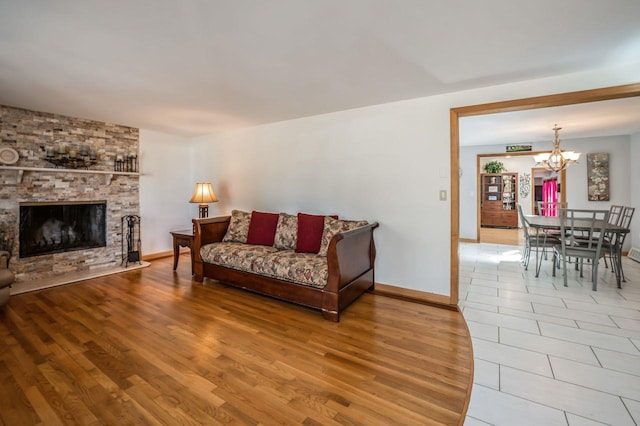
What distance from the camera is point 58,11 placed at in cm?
168

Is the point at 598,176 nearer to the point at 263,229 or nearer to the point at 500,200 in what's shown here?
the point at 500,200

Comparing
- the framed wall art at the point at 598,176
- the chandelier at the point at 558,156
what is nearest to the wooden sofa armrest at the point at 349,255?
the chandelier at the point at 558,156

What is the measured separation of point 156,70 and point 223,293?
2377 mm

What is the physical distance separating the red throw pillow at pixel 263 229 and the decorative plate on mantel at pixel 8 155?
298 cm

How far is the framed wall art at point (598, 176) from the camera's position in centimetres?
570

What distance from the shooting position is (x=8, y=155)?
3.53 meters

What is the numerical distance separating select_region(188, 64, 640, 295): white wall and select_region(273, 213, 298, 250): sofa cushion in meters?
0.49

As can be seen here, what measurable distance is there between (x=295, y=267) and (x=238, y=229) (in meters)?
1.45

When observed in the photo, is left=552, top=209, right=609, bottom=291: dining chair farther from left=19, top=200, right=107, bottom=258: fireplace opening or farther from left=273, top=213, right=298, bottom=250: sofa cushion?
left=19, top=200, right=107, bottom=258: fireplace opening

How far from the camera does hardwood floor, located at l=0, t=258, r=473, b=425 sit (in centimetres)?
158

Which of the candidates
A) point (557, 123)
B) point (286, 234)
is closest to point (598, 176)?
point (557, 123)

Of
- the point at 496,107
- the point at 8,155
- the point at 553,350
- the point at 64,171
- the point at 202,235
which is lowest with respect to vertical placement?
the point at 553,350

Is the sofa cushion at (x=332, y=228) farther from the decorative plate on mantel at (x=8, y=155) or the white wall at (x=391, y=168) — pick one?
the decorative plate on mantel at (x=8, y=155)

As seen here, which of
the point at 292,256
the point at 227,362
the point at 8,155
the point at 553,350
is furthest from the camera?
the point at 8,155
